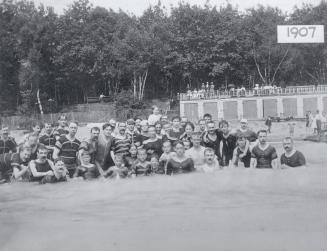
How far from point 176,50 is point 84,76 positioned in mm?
15341

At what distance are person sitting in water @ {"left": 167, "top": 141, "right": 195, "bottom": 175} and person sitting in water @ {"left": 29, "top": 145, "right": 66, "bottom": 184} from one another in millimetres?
1684

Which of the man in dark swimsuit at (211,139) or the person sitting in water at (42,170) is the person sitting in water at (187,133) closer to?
the man in dark swimsuit at (211,139)

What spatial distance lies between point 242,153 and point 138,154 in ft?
5.80

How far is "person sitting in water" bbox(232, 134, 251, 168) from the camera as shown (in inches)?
275

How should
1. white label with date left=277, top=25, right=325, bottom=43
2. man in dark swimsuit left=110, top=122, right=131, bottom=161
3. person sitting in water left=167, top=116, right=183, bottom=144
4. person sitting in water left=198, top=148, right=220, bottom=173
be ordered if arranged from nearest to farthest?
person sitting in water left=198, top=148, right=220, bottom=173 → white label with date left=277, top=25, right=325, bottom=43 → man in dark swimsuit left=110, top=122, right=131, bottom=161 → person sitting in water left=167, top=116, right=183, bottom=144

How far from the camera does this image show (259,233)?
5.61 m

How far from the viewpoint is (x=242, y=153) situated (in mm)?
7016

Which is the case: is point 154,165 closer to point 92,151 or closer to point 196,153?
point 196,153

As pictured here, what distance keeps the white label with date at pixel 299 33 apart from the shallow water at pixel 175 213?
6.96 ft

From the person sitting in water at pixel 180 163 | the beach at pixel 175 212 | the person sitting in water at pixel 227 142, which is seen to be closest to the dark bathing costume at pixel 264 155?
the beach at pixel 175 212

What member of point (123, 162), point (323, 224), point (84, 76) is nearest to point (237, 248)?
point (323, 224)

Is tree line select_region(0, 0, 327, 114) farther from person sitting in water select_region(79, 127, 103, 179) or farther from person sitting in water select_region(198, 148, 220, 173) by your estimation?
person sitting in water select_region(198, 148, 220, 173)

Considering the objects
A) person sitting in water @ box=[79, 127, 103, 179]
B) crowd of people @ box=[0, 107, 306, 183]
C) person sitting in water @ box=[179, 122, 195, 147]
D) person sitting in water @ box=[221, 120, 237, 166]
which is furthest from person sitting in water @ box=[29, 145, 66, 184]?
person sitting in water @ box=[221, 120, 237, 166]

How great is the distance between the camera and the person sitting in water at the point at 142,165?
657 cm
